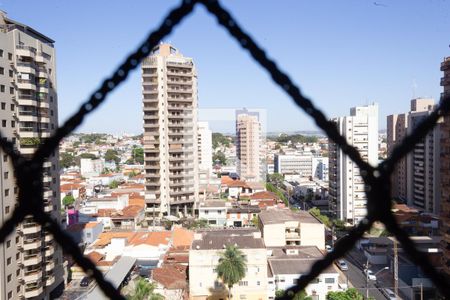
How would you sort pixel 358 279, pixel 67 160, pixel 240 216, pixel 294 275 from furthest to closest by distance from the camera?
1. pixel 67 160
2. pixel 240 216
3. pixel 358 279
4. pixel 294 275

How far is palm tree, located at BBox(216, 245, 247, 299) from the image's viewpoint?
8062 mm

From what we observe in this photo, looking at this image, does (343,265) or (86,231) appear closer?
(343,265)

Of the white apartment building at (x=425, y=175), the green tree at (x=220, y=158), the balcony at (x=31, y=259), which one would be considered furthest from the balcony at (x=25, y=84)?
the green tree at (x=220, y=158)

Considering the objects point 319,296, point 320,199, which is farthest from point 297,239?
point 320,199

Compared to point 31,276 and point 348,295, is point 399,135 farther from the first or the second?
point 31,276

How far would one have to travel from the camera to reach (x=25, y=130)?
762 cm

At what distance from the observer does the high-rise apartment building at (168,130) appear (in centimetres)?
1656

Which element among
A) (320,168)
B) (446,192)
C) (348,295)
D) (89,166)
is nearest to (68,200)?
(89,166)

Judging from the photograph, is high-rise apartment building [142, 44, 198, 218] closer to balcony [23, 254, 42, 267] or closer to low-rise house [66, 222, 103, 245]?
low-rise house [66, 222, 103, 245]

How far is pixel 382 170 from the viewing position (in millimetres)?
532

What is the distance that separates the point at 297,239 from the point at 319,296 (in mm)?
3026

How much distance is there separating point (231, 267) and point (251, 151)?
20677 millimetres

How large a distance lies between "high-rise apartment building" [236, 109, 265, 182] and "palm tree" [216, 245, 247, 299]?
65.3ft

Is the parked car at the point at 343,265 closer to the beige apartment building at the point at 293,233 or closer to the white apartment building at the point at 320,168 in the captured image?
the beige apartment building at the point at 293,233
